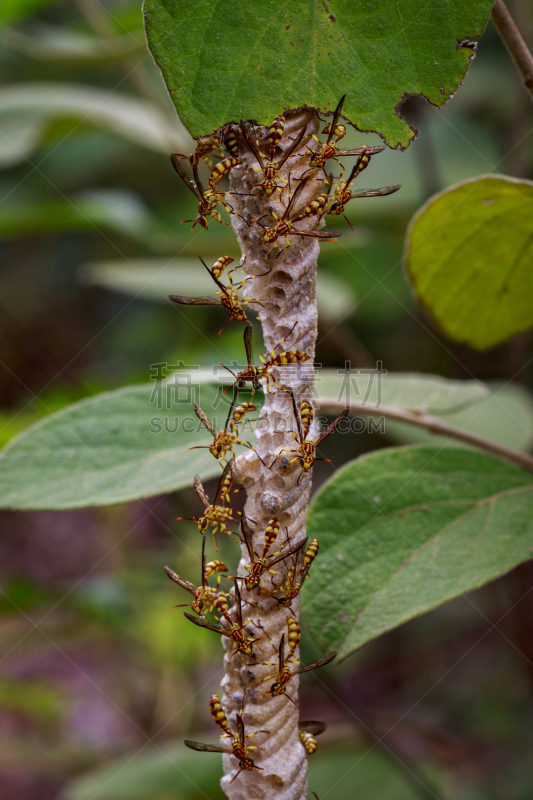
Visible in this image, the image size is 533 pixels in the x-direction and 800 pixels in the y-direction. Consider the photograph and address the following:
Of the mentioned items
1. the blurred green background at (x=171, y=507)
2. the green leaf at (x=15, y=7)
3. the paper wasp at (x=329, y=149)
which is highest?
the green leaf at (x=15, y=7)

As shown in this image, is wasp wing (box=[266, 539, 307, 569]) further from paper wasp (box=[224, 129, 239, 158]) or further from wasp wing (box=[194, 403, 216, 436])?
paper wasp (box=[224, 129, 239, 158])

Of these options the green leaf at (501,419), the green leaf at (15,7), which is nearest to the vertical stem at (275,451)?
the green leaf at (501,419)

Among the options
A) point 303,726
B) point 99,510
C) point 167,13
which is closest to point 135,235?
point 99,510

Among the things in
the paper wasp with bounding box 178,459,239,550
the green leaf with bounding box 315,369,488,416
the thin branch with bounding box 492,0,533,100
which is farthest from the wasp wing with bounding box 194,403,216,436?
the thin branch with bounding box 492,0,533,100

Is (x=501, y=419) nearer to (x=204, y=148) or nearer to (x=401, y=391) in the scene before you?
(x=401, y=391)

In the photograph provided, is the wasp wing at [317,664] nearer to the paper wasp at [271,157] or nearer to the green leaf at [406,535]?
the green leaf at [406,535]

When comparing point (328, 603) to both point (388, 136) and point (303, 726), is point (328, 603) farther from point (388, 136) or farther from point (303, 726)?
point (388, 136)
